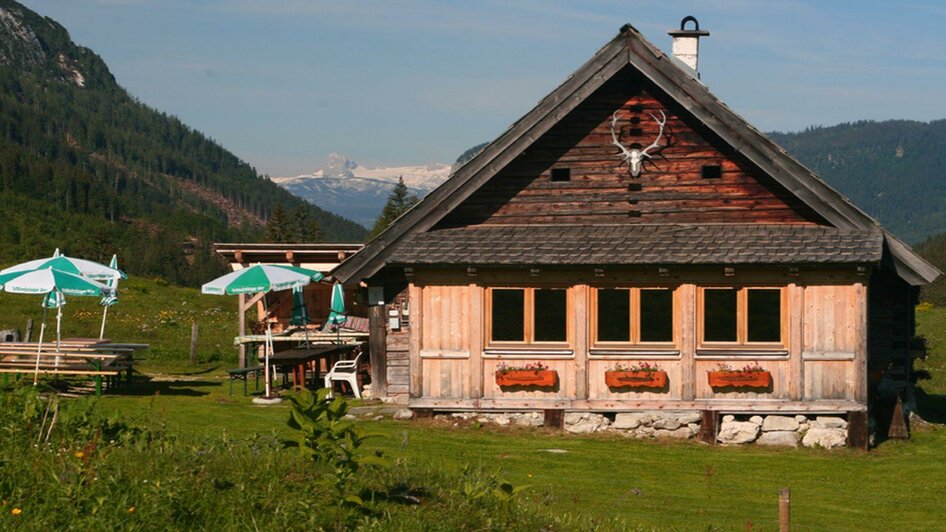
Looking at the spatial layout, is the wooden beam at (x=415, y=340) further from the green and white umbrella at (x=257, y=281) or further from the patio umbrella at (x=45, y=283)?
the patio umbrella at (x=45, y=283)

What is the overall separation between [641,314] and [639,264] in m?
0.89

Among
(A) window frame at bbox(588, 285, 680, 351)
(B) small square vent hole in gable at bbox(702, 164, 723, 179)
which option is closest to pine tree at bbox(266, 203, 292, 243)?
(B) small square vent hole in gable at bbox(702, 164, 723, 179)

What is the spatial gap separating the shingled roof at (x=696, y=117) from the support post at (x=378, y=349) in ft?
5.08

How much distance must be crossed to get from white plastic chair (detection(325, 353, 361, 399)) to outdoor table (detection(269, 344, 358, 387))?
50cm

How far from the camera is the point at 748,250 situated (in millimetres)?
19578

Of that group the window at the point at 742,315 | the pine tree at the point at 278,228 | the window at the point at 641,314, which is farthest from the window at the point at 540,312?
the pine tree at the point at 278,228

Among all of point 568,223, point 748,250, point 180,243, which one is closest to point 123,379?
point 568,223

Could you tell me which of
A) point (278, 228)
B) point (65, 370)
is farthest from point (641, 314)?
point (278, 228)

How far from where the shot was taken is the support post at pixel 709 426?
19.9m

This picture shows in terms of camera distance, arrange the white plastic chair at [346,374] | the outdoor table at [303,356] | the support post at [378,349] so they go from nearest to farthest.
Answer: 1. the support post at [378,349]
2. the white plastic chair at [346,374]
3. the outdoor table at [303,356]

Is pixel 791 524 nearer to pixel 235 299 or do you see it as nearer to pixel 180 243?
pixel 235 299

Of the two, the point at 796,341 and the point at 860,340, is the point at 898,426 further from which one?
the point at 796,341

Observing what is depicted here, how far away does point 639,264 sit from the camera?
1975cm

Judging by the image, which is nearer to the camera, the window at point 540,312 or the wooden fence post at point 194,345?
the window at point 540,312
